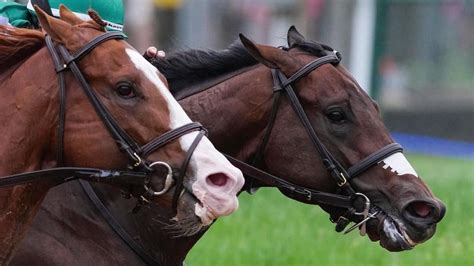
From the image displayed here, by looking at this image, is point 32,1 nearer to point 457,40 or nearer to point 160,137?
point 160,137

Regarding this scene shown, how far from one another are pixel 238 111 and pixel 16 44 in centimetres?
135

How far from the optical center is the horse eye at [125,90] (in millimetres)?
4332

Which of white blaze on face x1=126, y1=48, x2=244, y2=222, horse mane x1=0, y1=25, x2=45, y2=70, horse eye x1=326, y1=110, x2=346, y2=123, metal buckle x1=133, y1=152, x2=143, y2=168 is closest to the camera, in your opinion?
white blaze on face x1=126, y1=48, x2=244, y2=222

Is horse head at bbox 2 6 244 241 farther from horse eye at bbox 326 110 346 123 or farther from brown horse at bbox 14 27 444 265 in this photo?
horse eye at bbox 326 110 346 123

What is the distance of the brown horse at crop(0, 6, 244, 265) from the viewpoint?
14.1 feet

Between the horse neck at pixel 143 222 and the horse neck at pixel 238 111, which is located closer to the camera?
the horse neck at pixel 143 222

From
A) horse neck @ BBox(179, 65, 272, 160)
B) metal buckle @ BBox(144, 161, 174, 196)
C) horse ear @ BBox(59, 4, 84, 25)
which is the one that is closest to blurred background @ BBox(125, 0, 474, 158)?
horse neck @ BBox(179, 65, 272, 160)

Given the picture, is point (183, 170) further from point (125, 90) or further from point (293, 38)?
point (293, 38)

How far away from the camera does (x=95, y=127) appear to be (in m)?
4.33

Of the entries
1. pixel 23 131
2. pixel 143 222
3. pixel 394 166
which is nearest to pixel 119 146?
pixel 23 131

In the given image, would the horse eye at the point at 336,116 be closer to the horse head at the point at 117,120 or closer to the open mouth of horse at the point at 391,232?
the open mouth of horse at the point at 391,232

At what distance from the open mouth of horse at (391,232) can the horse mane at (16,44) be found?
185 centimetres

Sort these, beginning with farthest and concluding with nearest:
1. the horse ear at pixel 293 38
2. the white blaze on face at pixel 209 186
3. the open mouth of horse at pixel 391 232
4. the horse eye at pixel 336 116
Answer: the horse ear at pixel 293 38 → the horse eye at pixel 336 116 → the open mouth of horse at pixel 391 232 → the white blaze on face at pixel 209 186

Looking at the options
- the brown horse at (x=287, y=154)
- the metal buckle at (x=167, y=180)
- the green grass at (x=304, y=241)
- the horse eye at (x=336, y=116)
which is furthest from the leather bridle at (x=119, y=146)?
the green grass at (x=304, y=241)
